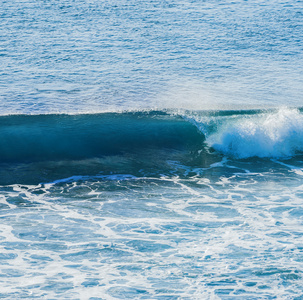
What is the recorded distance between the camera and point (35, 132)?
41.2 feet

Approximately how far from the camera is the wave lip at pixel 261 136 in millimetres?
11953

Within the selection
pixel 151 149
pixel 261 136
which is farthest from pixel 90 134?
pixel 261 136

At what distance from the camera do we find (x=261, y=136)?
12203 mm

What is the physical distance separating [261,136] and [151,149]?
2.83 m

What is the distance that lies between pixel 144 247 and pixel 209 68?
9.54m

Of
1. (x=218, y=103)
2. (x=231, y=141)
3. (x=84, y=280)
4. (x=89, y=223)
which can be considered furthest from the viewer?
(x=218, y=103)

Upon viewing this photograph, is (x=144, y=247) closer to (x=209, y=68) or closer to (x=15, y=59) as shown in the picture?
(x=209, y=68)

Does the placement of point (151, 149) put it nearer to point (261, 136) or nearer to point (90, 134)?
point (90, 134)

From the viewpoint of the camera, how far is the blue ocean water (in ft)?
23.0

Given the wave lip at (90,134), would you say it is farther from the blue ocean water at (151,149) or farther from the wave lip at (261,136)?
the wave lip at (261,136)

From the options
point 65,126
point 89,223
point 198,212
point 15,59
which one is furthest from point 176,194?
point 15,59

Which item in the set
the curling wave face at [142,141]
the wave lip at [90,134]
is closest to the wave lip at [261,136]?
the curling wave face at [142,141]

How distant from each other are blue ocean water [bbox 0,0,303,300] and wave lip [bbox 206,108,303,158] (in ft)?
0.12

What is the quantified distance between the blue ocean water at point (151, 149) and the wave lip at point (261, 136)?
1.4 inches
